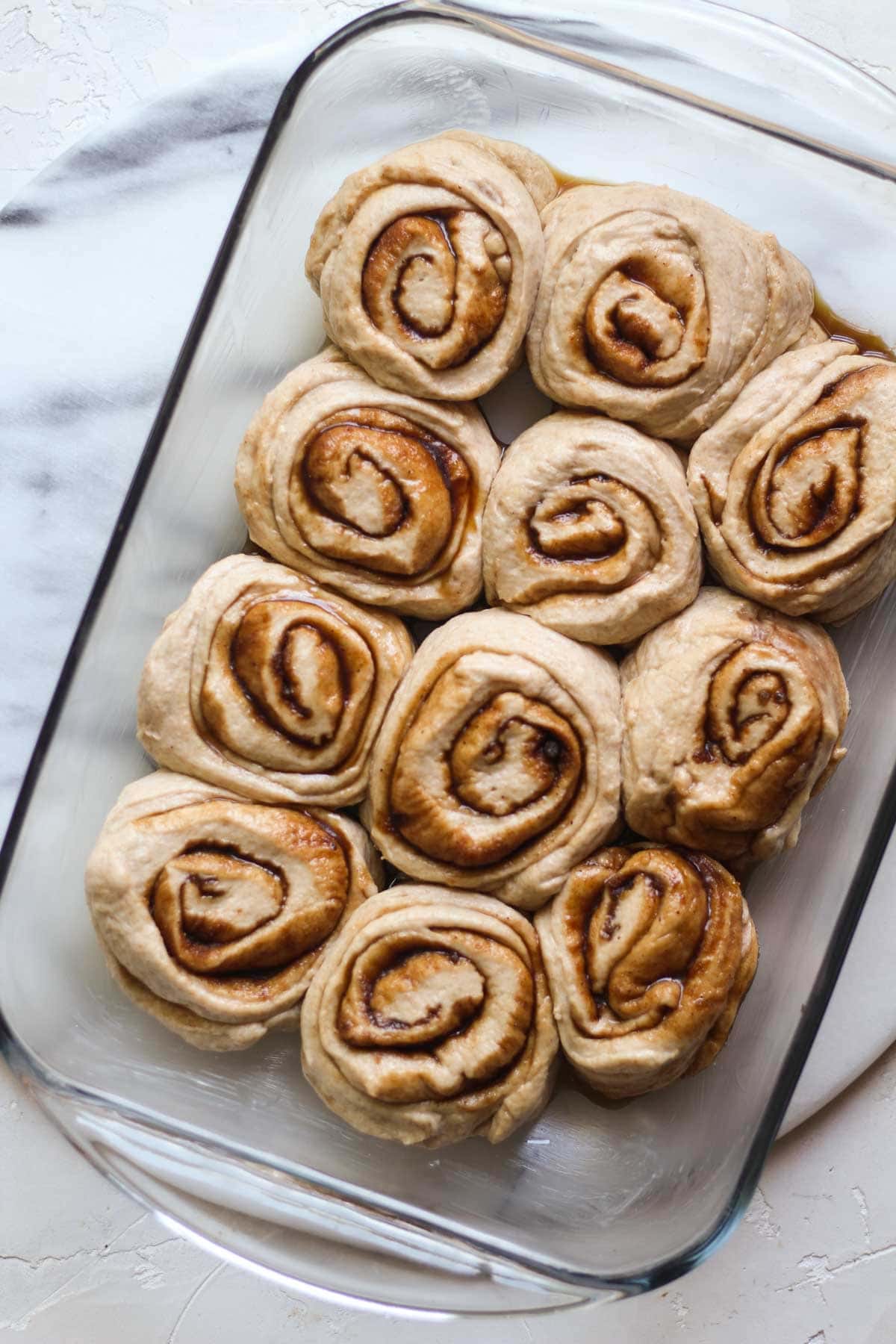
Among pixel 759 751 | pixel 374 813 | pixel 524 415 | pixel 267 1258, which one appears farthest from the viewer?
pixel 267 1258

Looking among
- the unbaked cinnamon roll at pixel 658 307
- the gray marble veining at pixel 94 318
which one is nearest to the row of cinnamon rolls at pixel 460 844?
the unbaked cinnamon roll at pixel 658 307

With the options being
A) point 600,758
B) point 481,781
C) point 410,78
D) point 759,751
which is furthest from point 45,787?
point 410,78

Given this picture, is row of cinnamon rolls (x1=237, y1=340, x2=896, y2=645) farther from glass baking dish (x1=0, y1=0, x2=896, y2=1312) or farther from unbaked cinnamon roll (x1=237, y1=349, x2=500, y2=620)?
glass baking dish (x1=0, y1=0, x2=896, y2=1312)

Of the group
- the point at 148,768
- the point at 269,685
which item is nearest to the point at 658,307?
the point at 269,685

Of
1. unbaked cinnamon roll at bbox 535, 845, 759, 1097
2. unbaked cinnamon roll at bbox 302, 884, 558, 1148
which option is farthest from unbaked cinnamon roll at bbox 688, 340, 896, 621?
unbaked cinnamon roll at bbox 302, 884, 558, 1148

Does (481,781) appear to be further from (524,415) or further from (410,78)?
(410,78)

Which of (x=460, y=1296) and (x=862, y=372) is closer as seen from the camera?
(x=862, y=372)

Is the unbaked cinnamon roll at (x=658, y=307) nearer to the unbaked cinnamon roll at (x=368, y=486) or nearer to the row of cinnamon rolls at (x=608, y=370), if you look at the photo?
the row of cinnamon rolls at (x=608, y=370)
